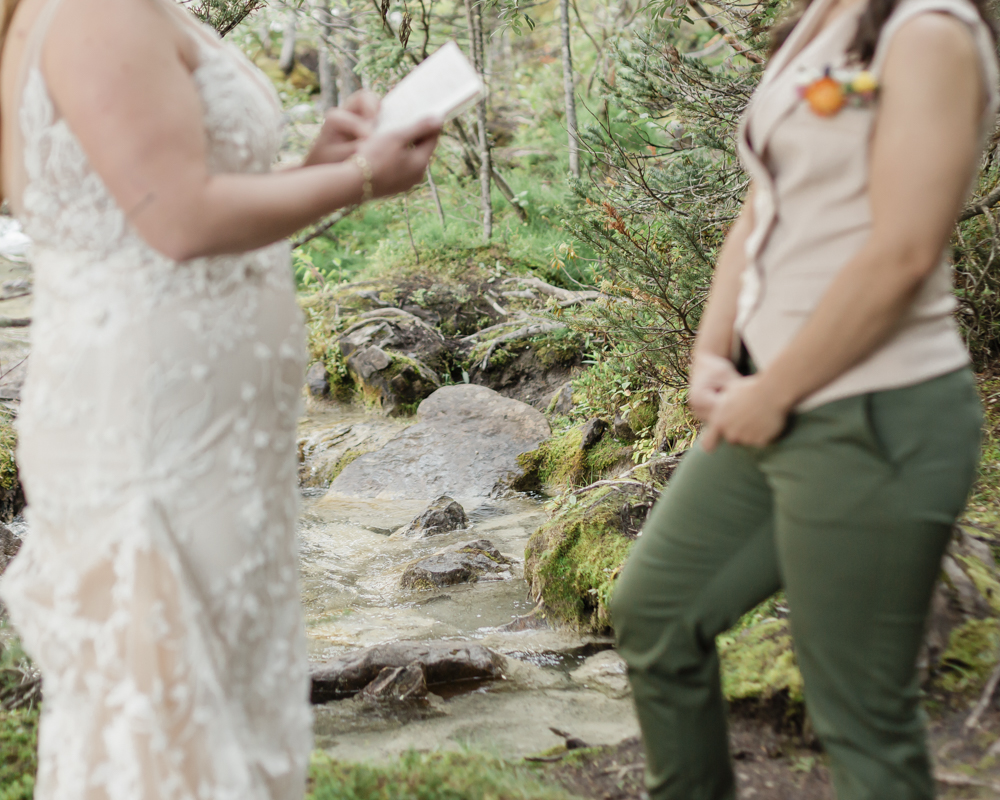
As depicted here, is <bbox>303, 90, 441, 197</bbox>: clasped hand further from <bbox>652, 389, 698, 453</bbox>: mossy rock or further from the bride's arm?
<bbox>652, 389, 698, 453</bbox>: mossy rock

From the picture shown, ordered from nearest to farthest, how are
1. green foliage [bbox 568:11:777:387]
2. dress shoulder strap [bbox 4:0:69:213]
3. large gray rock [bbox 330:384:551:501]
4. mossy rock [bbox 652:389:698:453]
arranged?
1. dress shoulder strap [bbox 4:0:69:213]
2. green foliage [bbox 568:11:777:387]
3. mossy rock [bbox 652:389:698:453]
4. large gray rock [bbox 330:384:551:501]

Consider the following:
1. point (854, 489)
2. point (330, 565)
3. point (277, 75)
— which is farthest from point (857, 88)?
point (277, 75)

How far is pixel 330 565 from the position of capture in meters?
5.53

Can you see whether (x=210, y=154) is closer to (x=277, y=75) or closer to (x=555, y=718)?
(x=555, y=718)

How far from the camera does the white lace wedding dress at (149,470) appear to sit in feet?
4.79

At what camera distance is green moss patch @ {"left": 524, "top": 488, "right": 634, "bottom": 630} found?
392 cm

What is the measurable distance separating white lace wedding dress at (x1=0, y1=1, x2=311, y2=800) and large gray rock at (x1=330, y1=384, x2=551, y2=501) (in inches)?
209

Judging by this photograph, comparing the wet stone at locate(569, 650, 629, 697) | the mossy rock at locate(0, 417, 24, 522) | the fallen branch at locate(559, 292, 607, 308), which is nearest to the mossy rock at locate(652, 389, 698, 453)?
the wet stone at locate(569, 650, 629, 697)


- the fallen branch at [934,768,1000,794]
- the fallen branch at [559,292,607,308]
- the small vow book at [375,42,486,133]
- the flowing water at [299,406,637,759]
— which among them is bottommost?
the flowing water at [299,406,637,759]

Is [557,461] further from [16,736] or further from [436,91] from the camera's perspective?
[436,91]

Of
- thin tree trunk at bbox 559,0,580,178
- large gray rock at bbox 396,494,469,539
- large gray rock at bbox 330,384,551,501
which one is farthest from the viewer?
thin tree trunk at bbox 559,0,580,178

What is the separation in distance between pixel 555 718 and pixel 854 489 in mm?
2185

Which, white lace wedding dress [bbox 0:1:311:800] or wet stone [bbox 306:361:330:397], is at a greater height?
white lace wedding dress [bbox 0:1:311:800]

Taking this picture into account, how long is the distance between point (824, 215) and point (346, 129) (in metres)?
0.90
